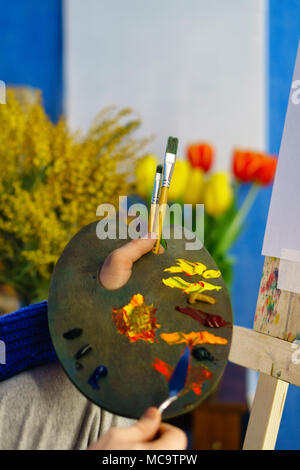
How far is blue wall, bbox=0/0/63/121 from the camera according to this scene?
166 centimetres

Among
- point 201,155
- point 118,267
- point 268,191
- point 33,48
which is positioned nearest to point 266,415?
point 118,267

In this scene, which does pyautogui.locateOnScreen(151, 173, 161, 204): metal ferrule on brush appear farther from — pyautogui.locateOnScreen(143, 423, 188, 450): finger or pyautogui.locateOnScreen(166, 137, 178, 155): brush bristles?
pyautogui.locateOnScreen(143, 423, 188, 450): finger

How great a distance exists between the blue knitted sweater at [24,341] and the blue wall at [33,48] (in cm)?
119

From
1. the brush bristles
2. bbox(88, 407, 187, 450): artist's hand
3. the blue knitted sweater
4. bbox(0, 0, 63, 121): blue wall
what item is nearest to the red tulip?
bbox(0, 0, 63, 121): blue wall

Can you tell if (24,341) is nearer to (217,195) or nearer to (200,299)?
(200,299)

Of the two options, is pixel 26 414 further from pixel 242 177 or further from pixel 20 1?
pixel 20 1

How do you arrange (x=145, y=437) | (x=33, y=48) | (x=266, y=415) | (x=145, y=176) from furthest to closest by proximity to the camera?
(x=33, y=48), (x=145, y=176), (x=266, y=415), (x=145, y=437)

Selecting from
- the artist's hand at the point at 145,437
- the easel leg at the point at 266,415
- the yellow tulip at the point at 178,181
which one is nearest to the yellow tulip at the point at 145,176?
the yellow tulip at the point at 178,181

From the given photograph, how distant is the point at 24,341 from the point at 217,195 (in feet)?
2.43

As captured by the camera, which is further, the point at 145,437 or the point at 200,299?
the point at 200,299

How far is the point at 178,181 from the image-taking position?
1223 mm

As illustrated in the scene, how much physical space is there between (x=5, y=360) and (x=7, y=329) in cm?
4

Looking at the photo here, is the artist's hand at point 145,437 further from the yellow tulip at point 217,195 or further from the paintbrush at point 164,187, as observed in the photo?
the yellow tulip at point 217,195

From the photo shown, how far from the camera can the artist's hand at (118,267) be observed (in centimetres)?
60
